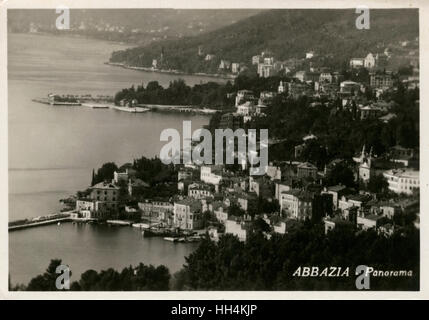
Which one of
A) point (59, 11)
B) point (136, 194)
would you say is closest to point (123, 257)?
point (136, 194)

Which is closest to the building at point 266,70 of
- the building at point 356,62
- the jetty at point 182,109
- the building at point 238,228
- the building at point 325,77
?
the building at point 325,77

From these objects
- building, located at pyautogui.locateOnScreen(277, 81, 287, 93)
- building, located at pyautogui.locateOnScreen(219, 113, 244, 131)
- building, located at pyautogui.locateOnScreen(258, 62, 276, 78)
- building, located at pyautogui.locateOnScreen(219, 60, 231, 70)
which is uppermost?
building, located at pyautogui.locateOnScreen(219, 60, 231, 70)

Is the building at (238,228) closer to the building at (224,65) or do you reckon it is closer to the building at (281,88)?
the building at (281,88)

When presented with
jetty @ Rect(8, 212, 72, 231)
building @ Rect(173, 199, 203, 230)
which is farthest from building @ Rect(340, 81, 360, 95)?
jetty @ Rect(8, 212, 72, 231)

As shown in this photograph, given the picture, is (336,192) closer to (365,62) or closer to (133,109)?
(365,62)

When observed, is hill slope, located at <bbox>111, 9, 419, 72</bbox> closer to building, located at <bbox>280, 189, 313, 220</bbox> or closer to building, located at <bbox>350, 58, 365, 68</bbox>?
building, located at <bbox>350, 58, 365, 68</bbox>

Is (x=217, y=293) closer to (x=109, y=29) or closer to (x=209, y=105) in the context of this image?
(x=209, y=105)
